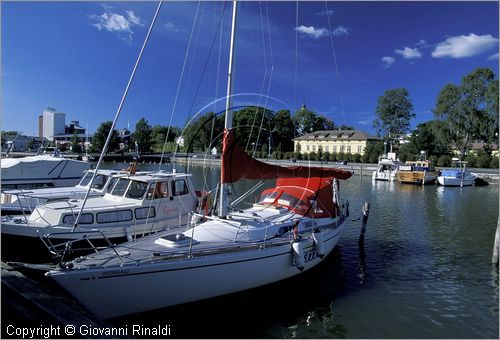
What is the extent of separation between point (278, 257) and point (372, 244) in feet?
30.9

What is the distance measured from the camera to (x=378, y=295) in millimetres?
12258

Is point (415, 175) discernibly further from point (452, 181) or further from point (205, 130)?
point (205, 130)

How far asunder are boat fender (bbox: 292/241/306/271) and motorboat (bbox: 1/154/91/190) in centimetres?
2380

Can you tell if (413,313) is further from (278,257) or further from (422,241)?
(422,241)

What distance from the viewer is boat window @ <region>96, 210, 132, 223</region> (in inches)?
545

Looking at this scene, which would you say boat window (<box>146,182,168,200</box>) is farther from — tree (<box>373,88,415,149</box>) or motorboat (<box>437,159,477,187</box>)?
tree (<box>373,88,415,149</box>)

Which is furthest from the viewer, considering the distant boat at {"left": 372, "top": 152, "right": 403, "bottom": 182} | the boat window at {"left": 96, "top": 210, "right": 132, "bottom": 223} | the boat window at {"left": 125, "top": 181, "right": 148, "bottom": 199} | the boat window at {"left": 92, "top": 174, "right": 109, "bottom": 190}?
the distant boat at {"left": 372, "top": 152, "right": 403, "bottom": 182}

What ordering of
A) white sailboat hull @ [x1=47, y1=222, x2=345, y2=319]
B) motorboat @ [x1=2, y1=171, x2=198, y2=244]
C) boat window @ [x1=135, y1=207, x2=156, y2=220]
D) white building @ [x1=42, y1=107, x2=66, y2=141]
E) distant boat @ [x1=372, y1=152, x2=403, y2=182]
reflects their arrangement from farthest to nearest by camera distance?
white building @ [x1=42, y1=107, x2=66, y2=141] < distant boat @ [x1=372, y1=152, x2=403, y2=182] < boat window @ [x1=135, y1=207, x2=156, y2=220] < motorboat @ [x1=2, y1=171, x2=198, y2=244] < white sailboat hull @ [x1=47, y1=222, x2=345, y2=319]

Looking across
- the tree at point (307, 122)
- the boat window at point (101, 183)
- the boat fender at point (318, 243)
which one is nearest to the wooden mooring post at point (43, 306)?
the boat fender at point (318, 243)

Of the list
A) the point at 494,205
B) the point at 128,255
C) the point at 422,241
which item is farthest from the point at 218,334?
the point at 494,205

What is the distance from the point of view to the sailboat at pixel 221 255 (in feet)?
28.3

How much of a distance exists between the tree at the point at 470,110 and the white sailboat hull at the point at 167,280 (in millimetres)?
84545

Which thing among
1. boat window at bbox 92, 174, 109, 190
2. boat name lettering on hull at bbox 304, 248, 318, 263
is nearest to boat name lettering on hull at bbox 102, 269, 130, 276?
boat name lettering on hull at bbox 304, 248, 318, 263

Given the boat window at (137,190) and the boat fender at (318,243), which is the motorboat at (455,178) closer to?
the boat fender at (318,243)
